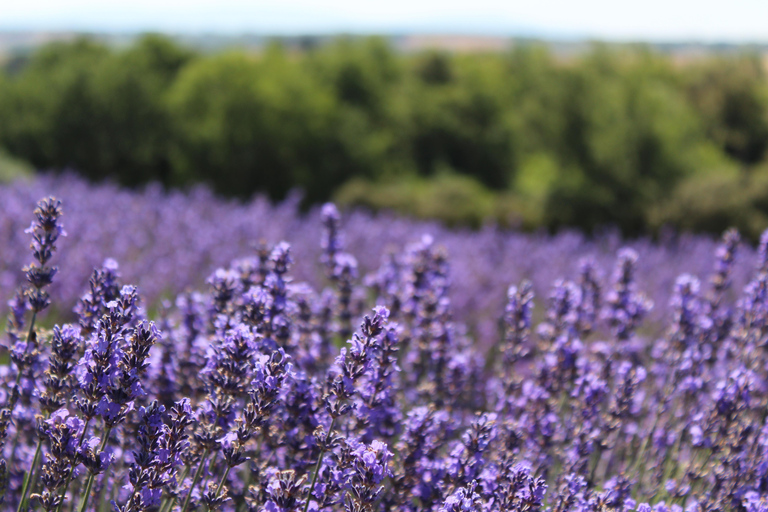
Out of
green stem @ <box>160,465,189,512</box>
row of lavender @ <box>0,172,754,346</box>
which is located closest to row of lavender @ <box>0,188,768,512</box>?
green stem @ <box>160,465,189,512</box>

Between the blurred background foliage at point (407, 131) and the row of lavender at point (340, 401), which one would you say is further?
the blurred background foliage at point (407, 131)

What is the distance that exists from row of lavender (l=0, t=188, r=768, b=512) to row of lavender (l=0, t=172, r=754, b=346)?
2290mm

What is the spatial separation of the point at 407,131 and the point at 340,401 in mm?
28861

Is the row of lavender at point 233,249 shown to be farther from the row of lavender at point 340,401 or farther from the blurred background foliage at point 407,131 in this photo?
the blurred background foliage at point 407,131

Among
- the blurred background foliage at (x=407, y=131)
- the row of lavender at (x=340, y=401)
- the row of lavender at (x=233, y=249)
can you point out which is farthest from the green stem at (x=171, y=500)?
the blurred background foliage at (x=407, y=131)

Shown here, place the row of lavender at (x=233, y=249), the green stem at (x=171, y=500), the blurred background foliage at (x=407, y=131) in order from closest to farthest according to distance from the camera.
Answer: the green stem at (x=171, y=500)
the row of lavender at (x=233, y=249)
the blurred background foliage at (x=407, y=131)

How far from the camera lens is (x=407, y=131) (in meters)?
30.3

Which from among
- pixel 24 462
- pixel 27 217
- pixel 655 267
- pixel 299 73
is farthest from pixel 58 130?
pixel 24 462

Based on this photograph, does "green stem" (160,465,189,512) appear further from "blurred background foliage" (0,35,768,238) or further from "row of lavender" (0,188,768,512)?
"blurred background foliage" (0,35,768,238)

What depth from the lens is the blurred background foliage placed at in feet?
57.9

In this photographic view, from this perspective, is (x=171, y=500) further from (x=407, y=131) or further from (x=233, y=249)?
(x=407, y=131)

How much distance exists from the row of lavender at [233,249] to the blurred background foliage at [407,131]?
16.8 ft

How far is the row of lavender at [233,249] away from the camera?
668 centimetres

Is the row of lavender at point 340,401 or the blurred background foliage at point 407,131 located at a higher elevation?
the blurred background foliage at point 407,131
